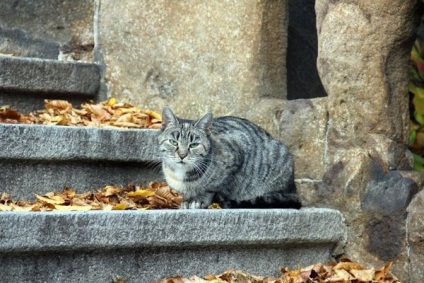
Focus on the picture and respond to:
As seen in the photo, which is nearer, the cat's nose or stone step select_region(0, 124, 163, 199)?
stone step select_region(0, 124, 163, 199)

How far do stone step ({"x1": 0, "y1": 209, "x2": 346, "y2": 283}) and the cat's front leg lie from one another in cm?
42

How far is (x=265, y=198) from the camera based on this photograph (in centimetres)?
500

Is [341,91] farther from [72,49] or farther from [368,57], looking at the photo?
[72,49]

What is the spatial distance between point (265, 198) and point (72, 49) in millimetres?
2184

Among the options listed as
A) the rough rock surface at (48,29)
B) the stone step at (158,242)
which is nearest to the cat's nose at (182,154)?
the stone step at (158,242)

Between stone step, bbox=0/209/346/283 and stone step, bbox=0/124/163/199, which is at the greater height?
stone step, bbox=0/124/163/199

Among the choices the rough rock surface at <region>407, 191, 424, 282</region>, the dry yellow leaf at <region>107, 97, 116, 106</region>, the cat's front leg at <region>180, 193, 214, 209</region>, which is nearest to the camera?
the rough rock surface at <region>407, 191, 424, 282</region>

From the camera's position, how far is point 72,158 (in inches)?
193

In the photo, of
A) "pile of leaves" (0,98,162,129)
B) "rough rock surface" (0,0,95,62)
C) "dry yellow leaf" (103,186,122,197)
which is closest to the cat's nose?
"dry yellow leaf" (103,186,122,197)

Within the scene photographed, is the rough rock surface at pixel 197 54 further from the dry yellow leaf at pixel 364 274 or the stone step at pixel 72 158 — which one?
the dry yellow leaf at pixel 364 274

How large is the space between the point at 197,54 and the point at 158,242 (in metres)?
1.95

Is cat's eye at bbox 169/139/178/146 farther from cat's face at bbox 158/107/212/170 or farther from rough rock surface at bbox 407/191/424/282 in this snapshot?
rough rock surface at bbox 407/191/424/282

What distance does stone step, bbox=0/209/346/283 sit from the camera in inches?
152

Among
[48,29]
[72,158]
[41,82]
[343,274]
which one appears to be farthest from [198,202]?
[48,29]
